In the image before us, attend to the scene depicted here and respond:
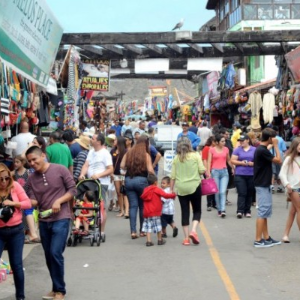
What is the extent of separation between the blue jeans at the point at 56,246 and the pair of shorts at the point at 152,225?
3.68 metres

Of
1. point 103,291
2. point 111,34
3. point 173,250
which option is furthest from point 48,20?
point 103,291

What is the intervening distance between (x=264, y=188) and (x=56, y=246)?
15.0 ft

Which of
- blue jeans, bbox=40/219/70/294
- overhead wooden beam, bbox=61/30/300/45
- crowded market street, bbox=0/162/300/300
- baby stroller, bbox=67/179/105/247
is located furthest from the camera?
overhead wooden beam, bbox=61/30/300/45

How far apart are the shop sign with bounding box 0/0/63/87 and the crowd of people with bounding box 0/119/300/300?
137 cm

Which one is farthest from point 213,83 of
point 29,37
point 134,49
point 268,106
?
point 29,37

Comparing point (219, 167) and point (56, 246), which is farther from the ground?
point (219, 167)

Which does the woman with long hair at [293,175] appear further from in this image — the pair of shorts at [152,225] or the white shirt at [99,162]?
the white shirt at [99,162]

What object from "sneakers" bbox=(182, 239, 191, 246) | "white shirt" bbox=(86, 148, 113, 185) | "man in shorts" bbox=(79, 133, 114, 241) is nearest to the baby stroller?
"man in shorts" bbox=(79, 133, 114, 241)

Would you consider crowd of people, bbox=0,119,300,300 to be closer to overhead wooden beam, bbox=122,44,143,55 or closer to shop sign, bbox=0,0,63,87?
shop sign, bbox=0,0,63,87

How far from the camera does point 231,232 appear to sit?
12.9 metres

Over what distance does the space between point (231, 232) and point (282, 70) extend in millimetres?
10050

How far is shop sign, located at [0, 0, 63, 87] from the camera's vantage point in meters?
12.0

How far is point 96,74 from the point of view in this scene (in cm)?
2364

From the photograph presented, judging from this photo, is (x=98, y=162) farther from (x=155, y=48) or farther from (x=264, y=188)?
(x=155, y=48)
